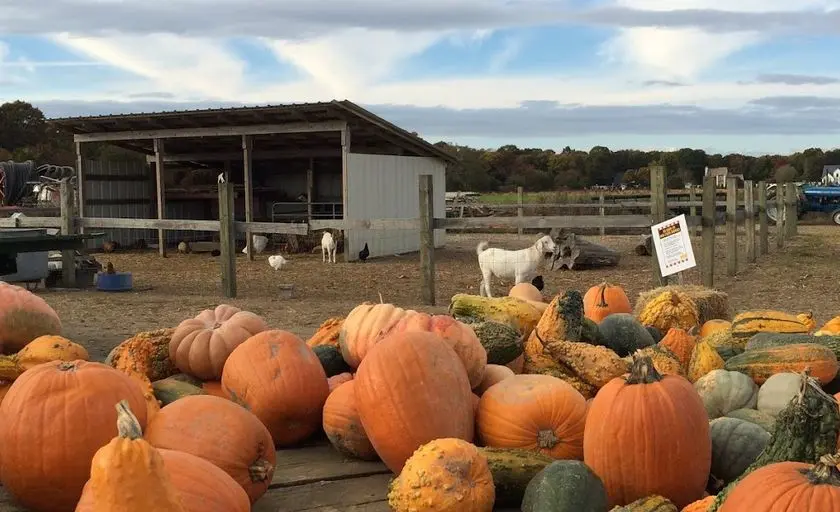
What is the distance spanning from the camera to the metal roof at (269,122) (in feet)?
52.2

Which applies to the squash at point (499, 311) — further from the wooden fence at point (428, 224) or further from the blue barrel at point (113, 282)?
the blue barrel at point (113, 282)

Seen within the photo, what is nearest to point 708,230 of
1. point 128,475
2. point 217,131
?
point 128,475

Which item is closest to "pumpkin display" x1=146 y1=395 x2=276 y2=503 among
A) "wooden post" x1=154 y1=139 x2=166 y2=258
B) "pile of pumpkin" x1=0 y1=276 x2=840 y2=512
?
"pile of pumpkin" x1=0 y1=276 x2=840 y2=512

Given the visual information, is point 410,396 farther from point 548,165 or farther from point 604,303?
point 548,165

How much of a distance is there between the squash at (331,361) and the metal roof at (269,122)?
1183 cm

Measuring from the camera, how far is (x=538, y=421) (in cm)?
283

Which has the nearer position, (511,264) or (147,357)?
(147,357)

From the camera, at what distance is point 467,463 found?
238 cm

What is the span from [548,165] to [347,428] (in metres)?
47.5

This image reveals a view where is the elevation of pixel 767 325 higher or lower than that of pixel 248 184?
lower

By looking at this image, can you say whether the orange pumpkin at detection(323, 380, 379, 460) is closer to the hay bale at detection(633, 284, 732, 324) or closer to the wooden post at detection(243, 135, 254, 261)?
the hay bale at detection(633, 284, 732, 324)

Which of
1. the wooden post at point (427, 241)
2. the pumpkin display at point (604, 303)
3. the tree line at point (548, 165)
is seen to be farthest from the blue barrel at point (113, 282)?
the tree line at point (548, 165)

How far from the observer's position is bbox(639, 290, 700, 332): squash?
4.50 m

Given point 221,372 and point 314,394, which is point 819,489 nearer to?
point 314,394
